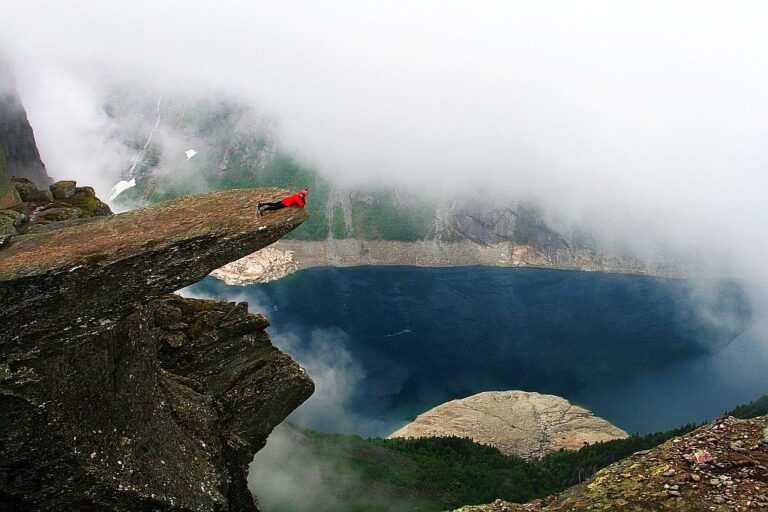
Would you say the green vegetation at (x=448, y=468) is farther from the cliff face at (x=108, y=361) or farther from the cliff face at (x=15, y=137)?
the cliff face at (x=108, y=361)

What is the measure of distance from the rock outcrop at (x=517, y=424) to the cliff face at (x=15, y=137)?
134 m

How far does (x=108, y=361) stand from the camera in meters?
19.6

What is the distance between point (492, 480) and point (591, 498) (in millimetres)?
129344

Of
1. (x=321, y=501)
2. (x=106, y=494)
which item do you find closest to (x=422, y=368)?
(x=321, y=501)

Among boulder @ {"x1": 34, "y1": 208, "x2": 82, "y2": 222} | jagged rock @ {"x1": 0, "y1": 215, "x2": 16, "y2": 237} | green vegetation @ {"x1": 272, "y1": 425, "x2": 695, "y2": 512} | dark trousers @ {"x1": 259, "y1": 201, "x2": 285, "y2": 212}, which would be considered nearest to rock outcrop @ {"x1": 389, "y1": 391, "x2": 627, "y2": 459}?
green vegetation @ {"x1": 272, "y1": 425, "x2": 695, "y2": 512}

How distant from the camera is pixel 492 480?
137 metres

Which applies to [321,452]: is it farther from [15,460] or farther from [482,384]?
[15,460]

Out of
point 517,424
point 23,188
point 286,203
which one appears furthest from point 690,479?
point 517,424

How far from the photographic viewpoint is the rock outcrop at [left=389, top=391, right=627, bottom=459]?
162500 millimetres

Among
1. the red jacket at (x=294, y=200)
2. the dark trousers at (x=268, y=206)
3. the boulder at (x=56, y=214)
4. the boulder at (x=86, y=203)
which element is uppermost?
the red jacket at (x=294, y=200)

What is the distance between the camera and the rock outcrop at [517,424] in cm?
16250

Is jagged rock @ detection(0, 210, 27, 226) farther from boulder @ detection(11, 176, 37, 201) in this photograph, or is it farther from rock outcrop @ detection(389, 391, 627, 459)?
rock outcrop @ detection(389, 391, 627, 459)

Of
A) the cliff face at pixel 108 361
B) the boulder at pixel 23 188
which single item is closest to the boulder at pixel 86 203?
the boulder at pixel 23 188

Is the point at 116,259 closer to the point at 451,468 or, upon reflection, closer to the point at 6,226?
the point at 6,226
